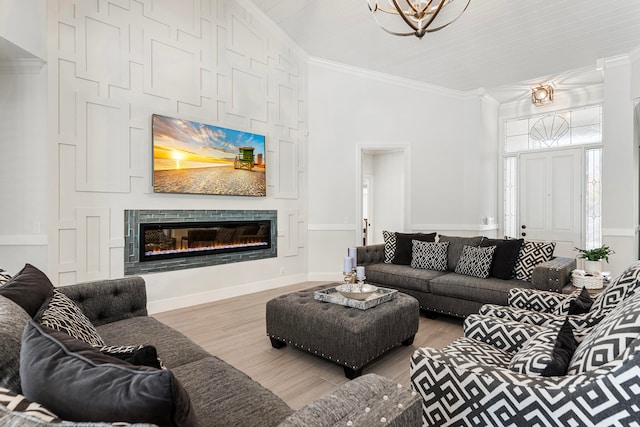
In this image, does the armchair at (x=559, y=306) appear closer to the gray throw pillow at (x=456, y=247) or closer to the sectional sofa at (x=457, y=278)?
the sectional sofa at (x=457, y=278)

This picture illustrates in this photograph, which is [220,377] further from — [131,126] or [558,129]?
[558,129]

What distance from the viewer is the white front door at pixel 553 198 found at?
5.53m

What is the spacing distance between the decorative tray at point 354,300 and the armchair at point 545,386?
3.91 feet

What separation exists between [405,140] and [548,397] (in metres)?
5.05

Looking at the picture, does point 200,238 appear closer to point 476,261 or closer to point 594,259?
point 476,261

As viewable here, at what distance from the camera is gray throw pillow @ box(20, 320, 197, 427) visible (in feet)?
2.11

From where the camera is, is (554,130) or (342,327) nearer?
(342,327)

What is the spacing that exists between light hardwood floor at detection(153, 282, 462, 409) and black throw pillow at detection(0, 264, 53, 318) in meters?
1.42

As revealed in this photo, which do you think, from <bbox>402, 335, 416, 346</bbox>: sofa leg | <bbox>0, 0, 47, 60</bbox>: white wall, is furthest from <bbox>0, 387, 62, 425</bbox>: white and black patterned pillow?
<bbox>0, 0, 47, 60</bbox>: white wall

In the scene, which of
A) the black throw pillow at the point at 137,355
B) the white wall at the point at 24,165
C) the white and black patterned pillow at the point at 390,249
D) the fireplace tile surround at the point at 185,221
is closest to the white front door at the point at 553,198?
the white and black patterned pillow at the point at 390,249

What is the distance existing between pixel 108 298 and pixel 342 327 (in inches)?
63.2

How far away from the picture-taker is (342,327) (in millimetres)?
2359

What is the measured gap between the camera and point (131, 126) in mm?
3715

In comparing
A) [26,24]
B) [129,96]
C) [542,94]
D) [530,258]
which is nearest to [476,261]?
[530,258]
